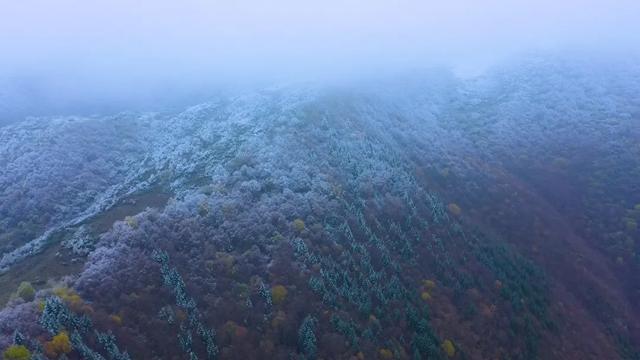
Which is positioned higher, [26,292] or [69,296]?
[26,292]

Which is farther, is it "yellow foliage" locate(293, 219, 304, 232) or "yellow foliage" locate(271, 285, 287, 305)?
"yellow foliage" locate(293, 219, 304, 232)

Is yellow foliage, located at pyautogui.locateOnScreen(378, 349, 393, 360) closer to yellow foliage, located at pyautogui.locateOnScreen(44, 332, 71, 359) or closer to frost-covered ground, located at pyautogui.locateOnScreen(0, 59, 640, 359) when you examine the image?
Answer: frost-covered ground, located at pyautogui.locateOnScreen(0, 59, 640, 359)

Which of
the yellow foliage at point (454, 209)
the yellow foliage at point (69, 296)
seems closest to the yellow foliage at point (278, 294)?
the yellow foliage at point (69, 296)

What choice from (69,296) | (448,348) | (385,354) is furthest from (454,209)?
(69,296)

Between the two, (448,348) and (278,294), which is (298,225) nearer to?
(278,294)

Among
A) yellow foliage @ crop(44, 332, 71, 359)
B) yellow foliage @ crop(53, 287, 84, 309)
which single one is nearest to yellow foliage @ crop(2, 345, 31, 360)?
yellow foliage @ crop(44, 332, 71, 359)

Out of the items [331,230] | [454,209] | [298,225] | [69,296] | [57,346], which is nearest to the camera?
[57,346]
